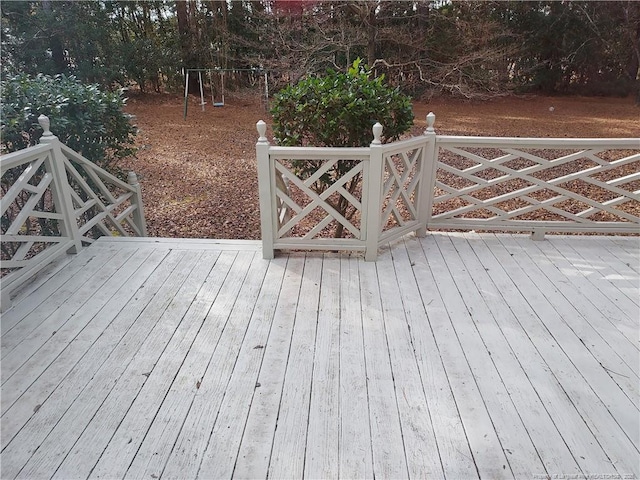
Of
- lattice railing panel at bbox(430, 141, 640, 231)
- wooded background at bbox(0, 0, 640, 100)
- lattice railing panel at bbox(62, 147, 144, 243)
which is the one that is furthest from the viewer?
wooded background at bbox(0, 0, 640, 100)

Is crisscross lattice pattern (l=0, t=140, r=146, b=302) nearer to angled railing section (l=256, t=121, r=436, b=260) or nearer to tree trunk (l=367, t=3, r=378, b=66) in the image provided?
angled railing section (l=256, t=121, r=436, b=260)

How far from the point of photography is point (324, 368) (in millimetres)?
1918

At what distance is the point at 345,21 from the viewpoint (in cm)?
895

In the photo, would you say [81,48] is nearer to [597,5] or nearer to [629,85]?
[597,5]

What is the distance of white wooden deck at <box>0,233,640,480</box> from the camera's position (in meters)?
1.50

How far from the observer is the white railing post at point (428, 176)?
3.15 m

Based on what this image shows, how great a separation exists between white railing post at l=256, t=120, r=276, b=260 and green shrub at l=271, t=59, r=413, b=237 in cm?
33

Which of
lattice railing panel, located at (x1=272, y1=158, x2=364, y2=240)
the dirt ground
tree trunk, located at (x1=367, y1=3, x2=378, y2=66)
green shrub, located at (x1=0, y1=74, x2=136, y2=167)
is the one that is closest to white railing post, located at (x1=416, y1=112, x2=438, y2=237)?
lattice railing panel, located at (x1=272, y1=158, x2=364, y2=240)

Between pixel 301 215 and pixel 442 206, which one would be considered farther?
pixel 442 206

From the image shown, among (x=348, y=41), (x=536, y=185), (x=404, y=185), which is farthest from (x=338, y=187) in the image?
(x=348, y=41)

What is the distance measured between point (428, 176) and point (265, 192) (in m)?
1.29

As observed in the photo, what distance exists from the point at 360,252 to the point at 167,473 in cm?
193

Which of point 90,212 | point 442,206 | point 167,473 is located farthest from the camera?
point 442,206

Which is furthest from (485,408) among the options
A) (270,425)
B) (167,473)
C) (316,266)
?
(316,266)
